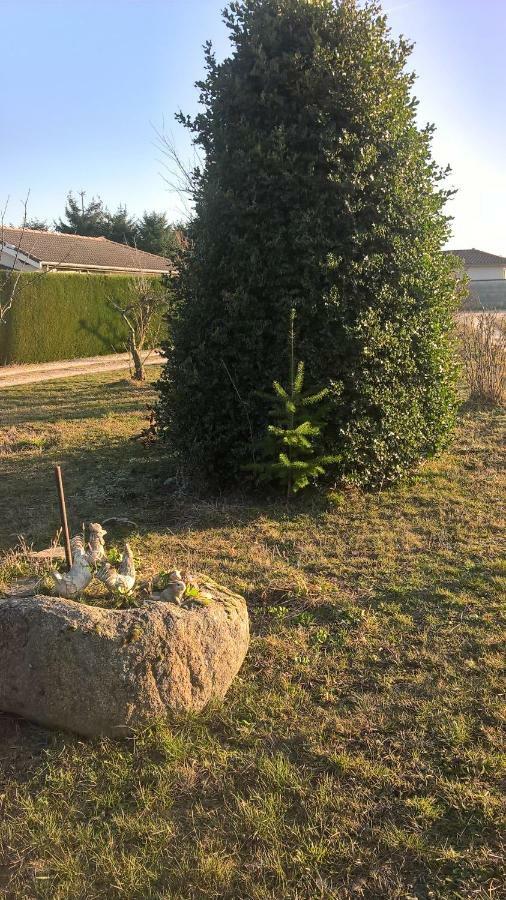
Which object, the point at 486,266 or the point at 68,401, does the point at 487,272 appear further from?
the point at 68,401

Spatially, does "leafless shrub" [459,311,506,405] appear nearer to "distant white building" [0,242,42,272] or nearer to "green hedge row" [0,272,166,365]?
"green hedge row" [0,272,166,365]

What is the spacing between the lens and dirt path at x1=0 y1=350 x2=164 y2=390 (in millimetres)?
16188

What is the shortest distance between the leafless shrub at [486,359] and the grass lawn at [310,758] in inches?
212

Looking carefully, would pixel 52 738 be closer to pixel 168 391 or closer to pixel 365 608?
pixel 365 608

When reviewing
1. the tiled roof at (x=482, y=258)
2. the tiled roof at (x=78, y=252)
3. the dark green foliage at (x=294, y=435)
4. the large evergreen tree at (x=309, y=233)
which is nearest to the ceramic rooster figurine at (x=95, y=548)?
the dark green foliage at (x=294, y=435)

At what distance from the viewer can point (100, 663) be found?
2.67 metres

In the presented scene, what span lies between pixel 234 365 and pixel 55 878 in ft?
13.4

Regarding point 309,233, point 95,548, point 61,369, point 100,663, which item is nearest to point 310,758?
point 100,663

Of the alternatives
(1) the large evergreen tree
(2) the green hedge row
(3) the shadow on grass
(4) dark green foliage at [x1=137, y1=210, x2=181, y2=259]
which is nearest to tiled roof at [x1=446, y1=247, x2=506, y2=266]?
(4) dark green foliage at [x1=137, y1=210, x2=181, y2=259]

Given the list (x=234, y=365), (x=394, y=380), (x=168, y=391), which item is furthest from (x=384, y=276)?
(x=168, y=391)

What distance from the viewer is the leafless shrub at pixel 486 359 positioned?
384 inches

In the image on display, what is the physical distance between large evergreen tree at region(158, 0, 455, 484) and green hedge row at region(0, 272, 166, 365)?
12.7 metres

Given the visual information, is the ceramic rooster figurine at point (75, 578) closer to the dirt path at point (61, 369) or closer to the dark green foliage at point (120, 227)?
the dirt path at point (61, 369)

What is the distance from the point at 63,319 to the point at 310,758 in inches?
Result: 789
